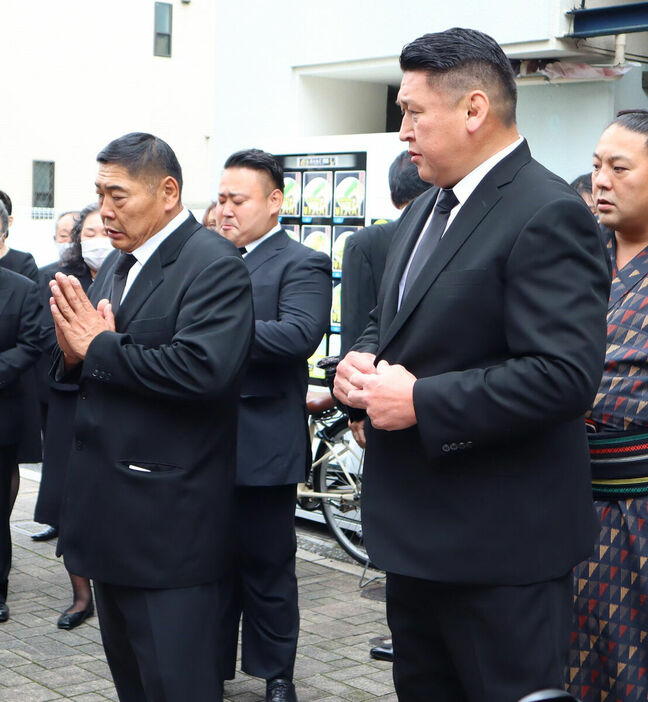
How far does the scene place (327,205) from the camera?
7484mm

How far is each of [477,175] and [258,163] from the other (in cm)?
228

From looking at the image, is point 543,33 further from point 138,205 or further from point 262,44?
point 138,205

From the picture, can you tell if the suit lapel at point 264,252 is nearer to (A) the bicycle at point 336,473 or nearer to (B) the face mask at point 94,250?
(B) the face mask at point 94,250

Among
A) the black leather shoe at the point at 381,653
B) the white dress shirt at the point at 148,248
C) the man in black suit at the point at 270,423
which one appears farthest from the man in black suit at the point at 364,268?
the black leather shoe at the point at 381,653

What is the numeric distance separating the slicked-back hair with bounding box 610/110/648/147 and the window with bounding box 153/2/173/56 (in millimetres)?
27782

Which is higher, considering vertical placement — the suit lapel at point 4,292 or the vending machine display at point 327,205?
the vending machine display at point 327,205

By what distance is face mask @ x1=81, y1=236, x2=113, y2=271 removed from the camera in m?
5.92

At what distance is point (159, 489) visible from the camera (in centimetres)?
313

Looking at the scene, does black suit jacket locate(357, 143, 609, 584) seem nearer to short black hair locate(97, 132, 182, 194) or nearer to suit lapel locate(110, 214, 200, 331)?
suit lapel locate(110, 214, 200, 331)

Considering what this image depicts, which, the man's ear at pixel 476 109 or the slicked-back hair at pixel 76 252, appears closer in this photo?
the man's ear at pixel 476 109

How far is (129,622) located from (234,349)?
87 centimetres

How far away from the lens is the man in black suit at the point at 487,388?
93.4 inches

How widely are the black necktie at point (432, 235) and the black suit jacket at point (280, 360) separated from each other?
1720 mm

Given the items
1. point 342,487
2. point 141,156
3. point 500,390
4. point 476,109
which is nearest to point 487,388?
point 500,390
